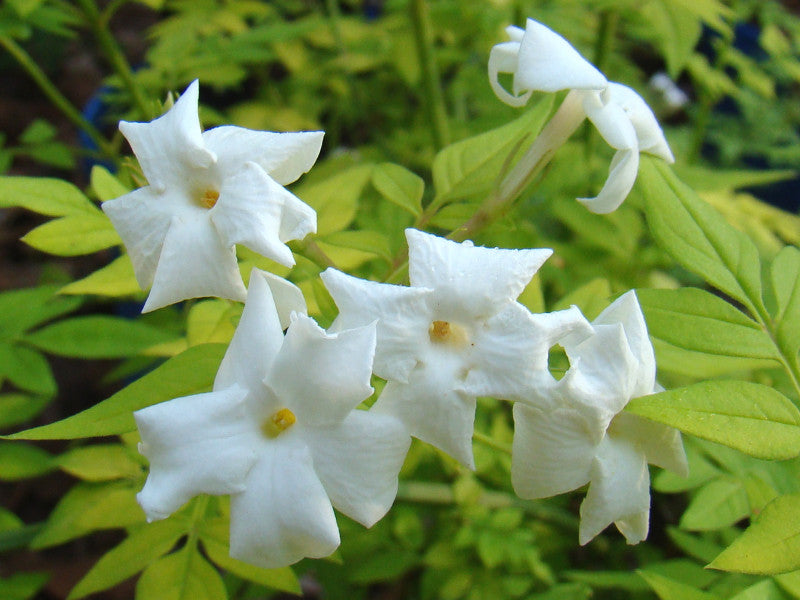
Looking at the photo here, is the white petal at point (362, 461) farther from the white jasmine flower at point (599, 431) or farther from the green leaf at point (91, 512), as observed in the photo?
the green leaf at point (91, 512)

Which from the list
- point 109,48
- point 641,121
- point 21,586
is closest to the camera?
point 641,121

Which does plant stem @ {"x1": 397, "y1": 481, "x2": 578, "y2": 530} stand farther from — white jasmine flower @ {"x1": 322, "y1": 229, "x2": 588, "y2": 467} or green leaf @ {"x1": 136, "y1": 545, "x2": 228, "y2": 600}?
white jasmine flower @ {"x1": 322, "y1": 229, "x2": 588, "y2": 467}

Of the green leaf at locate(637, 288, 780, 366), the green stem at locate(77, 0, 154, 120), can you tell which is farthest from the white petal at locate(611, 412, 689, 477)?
the green stem at locate(77, 0, 154, 120)

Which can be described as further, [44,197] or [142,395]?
[44,197]

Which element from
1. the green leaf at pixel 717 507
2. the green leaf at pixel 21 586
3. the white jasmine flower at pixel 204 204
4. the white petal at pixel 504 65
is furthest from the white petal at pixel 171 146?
the green leaf at pixel 21 586

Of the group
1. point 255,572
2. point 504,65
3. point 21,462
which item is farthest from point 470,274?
point 21,462

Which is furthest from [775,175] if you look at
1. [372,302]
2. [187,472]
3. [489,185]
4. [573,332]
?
[187,472]

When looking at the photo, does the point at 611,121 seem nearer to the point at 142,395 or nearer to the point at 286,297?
the point at 286,297
